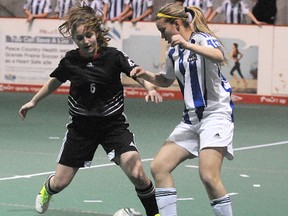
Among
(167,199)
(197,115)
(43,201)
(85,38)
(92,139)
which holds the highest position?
(85,38)

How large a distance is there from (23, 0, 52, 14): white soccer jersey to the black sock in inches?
623

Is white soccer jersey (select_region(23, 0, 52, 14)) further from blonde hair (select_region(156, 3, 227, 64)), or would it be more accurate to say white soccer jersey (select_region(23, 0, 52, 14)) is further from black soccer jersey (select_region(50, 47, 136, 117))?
blonde hair (select_region(156, 3, 227, 64))

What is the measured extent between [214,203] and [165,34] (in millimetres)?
1482

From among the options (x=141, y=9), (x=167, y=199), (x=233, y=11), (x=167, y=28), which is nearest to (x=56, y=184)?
(x=167, y=199)

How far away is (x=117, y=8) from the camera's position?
80.4 feet

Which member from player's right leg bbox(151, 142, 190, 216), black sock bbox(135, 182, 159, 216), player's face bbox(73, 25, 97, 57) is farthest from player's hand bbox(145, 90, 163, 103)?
black sock bbox(135, 182, 159, 216)

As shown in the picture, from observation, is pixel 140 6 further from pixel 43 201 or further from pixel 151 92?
pixel 151 92

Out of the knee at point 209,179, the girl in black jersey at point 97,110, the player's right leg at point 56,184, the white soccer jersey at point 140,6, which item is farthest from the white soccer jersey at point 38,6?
the knee at point 209,179

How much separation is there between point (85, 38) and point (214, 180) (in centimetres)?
178

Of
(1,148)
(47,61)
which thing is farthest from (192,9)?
(47,61)

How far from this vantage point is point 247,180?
13.1 metres

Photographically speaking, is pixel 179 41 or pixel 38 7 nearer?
pixel 179 41

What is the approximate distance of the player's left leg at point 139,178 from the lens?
970 cm

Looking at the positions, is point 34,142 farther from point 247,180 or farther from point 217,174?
point 217,174
